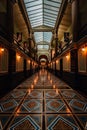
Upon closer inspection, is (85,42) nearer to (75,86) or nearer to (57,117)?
(75,86)

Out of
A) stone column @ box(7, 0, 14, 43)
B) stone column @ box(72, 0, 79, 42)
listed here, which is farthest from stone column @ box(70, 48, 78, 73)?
stone column @ box(7, 0, 14, 43)

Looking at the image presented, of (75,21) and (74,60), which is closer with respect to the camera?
(75,21)

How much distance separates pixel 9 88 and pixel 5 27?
3707 millimetres

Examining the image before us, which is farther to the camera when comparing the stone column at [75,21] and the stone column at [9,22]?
the stone column at [75,21]

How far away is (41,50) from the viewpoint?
128 ft

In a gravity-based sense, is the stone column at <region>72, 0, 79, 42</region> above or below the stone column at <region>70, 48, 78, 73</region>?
above

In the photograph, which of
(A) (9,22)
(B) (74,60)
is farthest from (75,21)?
(A) (9,22)

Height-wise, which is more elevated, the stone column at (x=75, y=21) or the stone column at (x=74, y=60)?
Result: the stone column at (x=75, y=21)

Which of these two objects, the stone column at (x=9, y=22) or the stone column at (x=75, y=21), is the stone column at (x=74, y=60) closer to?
the stone column at (x=75, y=21)

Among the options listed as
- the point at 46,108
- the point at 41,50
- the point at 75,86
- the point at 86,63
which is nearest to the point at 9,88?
the point at 46,108

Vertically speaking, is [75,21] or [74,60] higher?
[75,21]

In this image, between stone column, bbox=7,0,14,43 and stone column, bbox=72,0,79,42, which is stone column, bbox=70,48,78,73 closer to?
stone column, bbox=72,0,79,42

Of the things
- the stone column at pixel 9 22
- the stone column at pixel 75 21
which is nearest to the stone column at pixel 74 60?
the stone column at pixel 75 21

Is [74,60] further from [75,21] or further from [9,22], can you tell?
[9,22]
